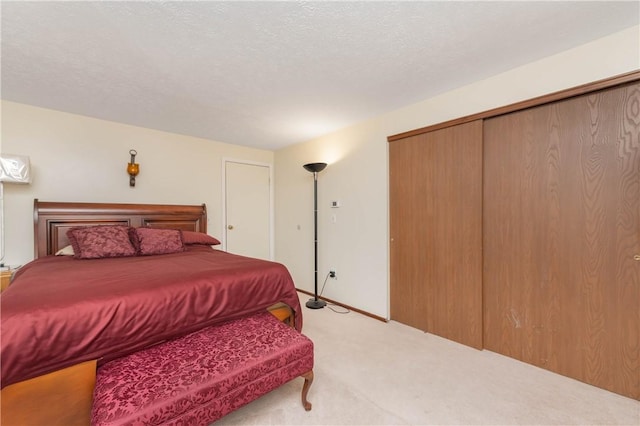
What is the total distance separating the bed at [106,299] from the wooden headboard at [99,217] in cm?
1

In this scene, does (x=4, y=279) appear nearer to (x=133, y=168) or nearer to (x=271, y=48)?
(x=133, y=168)

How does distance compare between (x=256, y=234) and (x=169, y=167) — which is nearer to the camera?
(x=169, y=167)

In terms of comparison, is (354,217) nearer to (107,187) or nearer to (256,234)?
(256,234)

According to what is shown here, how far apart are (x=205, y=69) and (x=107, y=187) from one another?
7.09ft

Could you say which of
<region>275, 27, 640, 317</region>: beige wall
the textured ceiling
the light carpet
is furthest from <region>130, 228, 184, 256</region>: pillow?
the light carpet

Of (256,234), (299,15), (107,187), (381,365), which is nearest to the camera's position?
(299,15)

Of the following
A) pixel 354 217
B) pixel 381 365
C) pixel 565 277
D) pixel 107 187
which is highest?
pixel 107 187

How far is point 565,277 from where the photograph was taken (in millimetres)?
1950

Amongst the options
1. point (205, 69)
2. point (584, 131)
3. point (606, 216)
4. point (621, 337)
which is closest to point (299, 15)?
point (205, 69)

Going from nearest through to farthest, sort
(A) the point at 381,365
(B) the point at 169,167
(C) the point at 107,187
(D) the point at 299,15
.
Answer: (D) the point at 299,15
(A) the point at 381,365
(C) the point at 107,187
(B) the point at 169,167

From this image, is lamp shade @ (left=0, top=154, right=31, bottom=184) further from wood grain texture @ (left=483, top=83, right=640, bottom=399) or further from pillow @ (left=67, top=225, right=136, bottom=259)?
wood grain texture @ (left=483, top=83, right=640, bottom=399)

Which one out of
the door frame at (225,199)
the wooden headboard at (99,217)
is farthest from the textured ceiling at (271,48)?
the door frame at (225,199)

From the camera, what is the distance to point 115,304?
4.64 feet

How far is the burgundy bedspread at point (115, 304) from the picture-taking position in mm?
1198
